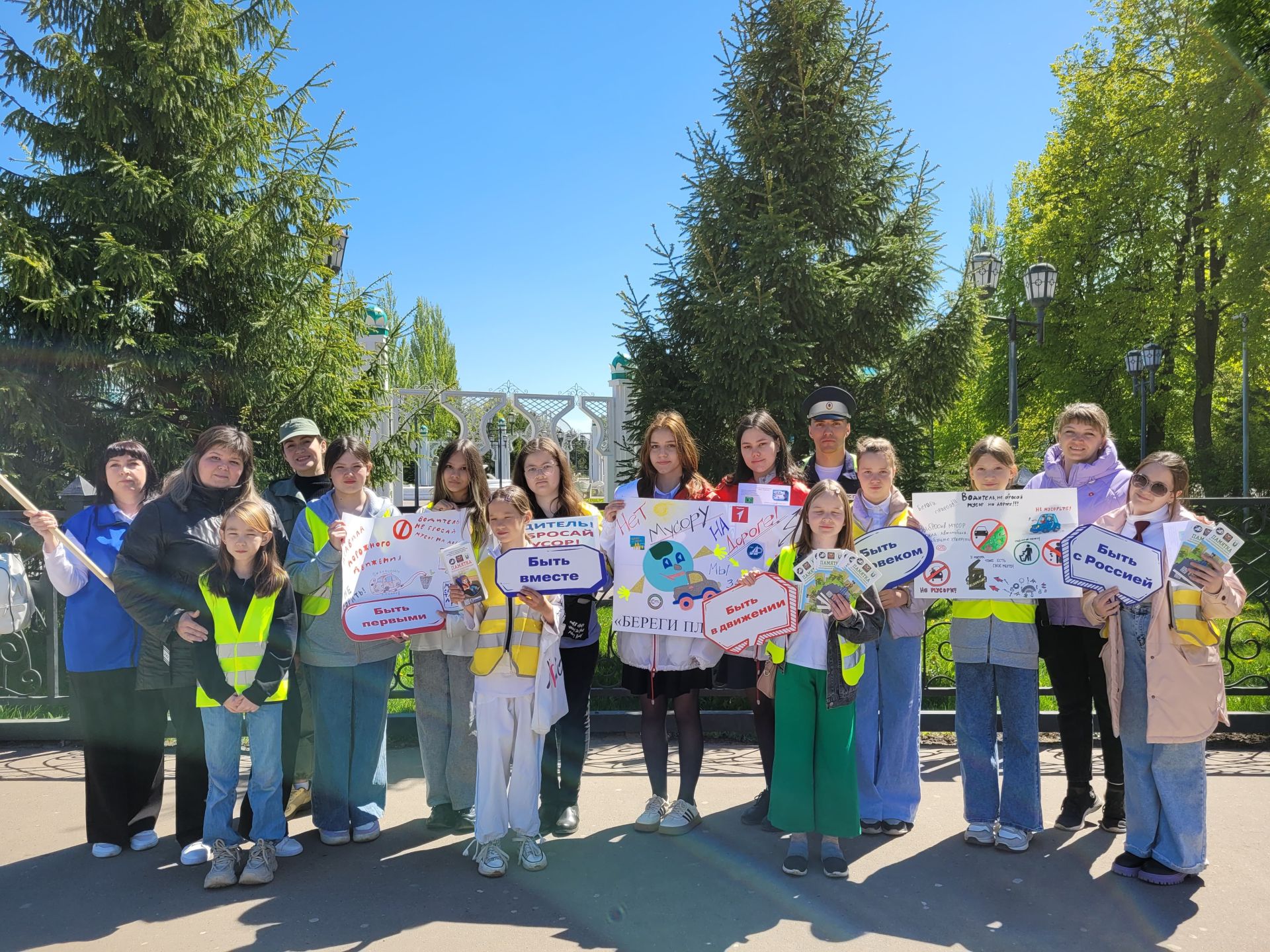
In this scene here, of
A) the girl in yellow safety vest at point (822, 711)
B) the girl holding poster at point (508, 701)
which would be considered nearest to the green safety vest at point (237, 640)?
the girl holding poster at point (508, 701)

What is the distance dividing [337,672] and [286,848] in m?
0.89

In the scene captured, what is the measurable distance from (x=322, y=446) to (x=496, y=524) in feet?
5.03

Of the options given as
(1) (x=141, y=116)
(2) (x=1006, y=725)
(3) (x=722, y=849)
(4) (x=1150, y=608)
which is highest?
(1) (x=141, y=116)

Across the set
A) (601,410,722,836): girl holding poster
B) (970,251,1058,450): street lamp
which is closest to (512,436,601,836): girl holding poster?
(601,410,722,836): girl holding poster

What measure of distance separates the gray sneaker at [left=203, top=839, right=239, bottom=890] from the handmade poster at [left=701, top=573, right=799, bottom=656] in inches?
98.2

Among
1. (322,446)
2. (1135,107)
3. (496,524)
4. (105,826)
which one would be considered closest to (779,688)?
(496,524)

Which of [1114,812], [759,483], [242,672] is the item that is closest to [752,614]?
[759,483]

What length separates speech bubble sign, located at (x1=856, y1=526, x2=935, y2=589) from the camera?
409 centimetres

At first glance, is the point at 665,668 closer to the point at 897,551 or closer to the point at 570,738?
the point at 570,738

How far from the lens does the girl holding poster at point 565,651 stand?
14.7 ft

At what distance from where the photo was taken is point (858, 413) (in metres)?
10.0

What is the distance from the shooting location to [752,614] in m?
4.07

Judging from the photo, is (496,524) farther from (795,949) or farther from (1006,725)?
(1006,725)

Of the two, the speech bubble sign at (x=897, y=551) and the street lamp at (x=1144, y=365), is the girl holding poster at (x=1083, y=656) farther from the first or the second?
the street lamp at (x=1144, y=365)
